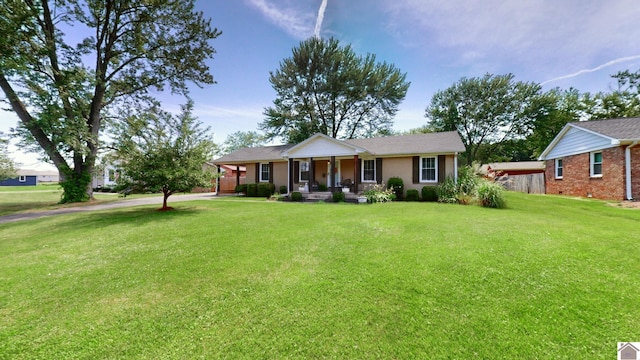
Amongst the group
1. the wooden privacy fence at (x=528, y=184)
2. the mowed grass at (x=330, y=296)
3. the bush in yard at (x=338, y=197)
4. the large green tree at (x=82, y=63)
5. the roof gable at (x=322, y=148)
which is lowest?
the mowed grass at (x=330, y=296)

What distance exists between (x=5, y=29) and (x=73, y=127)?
5028 millimetres

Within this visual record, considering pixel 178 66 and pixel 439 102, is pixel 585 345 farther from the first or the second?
pixel 439 102

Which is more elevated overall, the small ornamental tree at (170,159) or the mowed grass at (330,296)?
the small ornamental tree at (170,159)

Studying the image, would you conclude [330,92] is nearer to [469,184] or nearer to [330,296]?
[469,184]

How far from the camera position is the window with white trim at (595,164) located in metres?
13.3

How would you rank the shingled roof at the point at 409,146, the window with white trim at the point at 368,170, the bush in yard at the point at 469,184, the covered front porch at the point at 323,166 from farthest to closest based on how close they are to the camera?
1. the window with white trim at the point at 368,170
2. the covered front porch at the point at 323,166
3. the shingled roof at the point at 409,146
4. the bush in yard at the point at 469,184

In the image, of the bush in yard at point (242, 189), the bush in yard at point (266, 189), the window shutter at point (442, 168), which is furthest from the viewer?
the bush in yard at point (242, 189)

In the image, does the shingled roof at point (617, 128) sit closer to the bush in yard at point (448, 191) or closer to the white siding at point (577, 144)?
the white siding at point (577, 144)

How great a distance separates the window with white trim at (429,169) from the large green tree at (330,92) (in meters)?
15.6

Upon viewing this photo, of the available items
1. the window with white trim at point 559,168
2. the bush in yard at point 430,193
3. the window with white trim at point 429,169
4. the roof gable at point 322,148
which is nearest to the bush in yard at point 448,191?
the bush in yard at point 430,193

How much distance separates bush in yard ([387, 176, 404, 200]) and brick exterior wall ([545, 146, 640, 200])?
10475 mm

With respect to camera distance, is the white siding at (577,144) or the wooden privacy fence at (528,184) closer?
the white siding at (577,144)

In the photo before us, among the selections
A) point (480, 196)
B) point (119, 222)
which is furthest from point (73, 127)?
point (480, 196)

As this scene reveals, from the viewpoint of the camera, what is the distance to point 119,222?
8.42 metres
